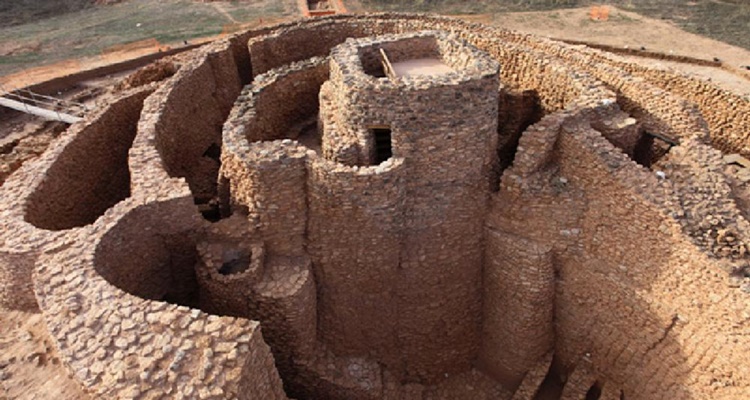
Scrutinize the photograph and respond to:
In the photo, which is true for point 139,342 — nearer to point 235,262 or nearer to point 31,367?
point 31,367

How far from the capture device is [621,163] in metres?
10.7

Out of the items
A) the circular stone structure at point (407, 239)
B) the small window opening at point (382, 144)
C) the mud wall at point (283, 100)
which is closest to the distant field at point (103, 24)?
the mud wall at point (283, 100)

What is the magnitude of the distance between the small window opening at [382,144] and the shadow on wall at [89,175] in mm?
6629

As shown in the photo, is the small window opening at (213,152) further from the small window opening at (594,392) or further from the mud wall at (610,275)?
the small window opening at (594,392)

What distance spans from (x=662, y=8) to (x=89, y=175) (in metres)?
32.2

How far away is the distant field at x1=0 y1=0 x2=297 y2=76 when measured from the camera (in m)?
28.6

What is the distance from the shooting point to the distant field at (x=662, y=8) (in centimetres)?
2936

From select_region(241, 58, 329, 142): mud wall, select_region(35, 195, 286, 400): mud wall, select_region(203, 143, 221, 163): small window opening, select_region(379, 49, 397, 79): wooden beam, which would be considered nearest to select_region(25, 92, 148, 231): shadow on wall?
select_region(203, 143, 221, 163): small window opening

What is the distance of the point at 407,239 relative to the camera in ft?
39.3

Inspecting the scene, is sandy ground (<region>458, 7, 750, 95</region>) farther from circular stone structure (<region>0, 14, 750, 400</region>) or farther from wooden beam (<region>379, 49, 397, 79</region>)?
wooden beam (<region>379, 49, 397, 79</region>)

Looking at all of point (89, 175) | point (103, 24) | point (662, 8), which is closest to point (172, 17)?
point (103, 24)

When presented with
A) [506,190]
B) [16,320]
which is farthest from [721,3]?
[16,320]

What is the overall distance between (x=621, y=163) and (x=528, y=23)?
904 inches

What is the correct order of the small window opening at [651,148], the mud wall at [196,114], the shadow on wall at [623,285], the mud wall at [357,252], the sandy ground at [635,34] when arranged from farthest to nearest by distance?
the sandy ground at [635,34], the mud wall at [196,114], the small window opening at [651,148], the mud wall at [357,252], the shadow on wall at [623,285]
